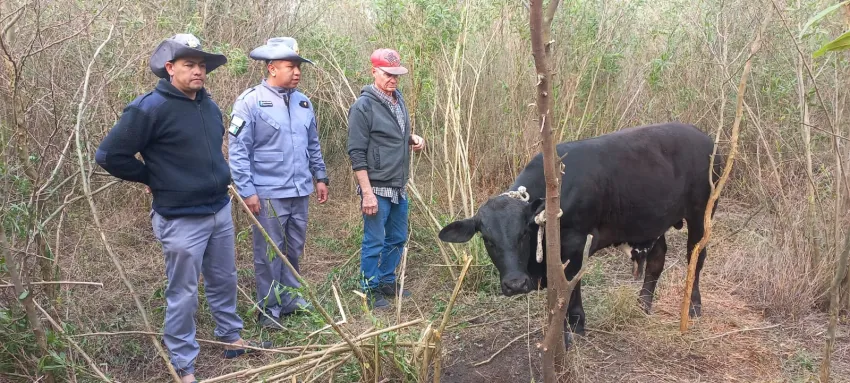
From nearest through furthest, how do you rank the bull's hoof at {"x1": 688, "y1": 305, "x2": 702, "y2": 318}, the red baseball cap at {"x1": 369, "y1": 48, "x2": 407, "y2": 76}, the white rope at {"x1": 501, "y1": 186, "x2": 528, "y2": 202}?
1. the white rope at {"x1": 501, "y1": 186, "x2": 528, "y2": 202}
2. the bull's hoof at {"x1": 688, "y1": 305, "x2": 702, "y2": 318}
3. the red baseball cap at {"x1": 369, "y1": 48, "x2": 407, "y2": 76}

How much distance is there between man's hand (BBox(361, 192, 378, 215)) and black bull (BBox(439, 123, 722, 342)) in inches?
38.5

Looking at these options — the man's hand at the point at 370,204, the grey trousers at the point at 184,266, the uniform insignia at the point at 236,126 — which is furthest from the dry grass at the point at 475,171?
the uniform insignia at the point at 236,126

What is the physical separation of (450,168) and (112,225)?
127 inches

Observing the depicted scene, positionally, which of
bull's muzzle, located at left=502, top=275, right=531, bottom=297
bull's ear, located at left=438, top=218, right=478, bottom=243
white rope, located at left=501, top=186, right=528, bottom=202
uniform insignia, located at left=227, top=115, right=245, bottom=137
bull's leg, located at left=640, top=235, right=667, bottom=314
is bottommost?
bull's leg, located at left=640, top=235, right=667, bottom=314

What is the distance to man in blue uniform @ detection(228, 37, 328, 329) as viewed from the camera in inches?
172

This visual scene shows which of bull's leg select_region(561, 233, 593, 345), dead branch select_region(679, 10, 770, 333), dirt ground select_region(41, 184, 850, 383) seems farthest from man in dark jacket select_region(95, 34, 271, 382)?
dead branch select_region(679, 10, 770, 333)

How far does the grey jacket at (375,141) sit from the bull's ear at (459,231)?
1.07m

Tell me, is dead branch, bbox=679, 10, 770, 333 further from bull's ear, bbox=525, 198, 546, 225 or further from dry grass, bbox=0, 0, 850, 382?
bull's ear, bbox=525, 198, 546, 225

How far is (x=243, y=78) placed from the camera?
6.41 m

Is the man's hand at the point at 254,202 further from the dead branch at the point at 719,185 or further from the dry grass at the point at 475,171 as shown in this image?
the dead branch at the point at 719,185

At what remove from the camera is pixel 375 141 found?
195 inches

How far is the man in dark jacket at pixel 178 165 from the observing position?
348 centimetres

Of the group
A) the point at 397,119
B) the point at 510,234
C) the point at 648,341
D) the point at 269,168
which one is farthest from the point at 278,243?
the point at 648,341

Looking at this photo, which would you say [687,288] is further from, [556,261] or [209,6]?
[209,6]
